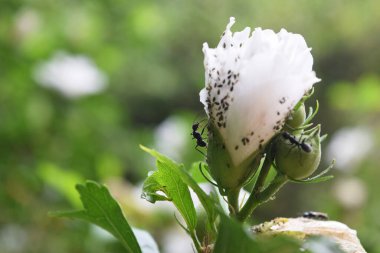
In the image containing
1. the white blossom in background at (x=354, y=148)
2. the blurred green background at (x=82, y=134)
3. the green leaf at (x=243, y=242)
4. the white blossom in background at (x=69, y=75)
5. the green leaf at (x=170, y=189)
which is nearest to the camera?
the green leaf at (x=243, y=242)

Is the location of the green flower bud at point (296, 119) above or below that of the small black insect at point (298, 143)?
above

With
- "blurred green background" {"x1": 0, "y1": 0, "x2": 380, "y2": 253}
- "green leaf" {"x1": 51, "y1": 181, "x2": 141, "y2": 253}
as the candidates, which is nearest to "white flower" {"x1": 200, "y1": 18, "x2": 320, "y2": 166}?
"green leaf" {"x1": 51, "y1": 181, "x2": 141, "y2": 253}

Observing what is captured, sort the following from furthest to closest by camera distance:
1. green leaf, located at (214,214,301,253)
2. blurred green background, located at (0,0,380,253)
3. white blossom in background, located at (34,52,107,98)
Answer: white blossom in background, located at (34,52,107,98), blurred green background, located at (0,0,380,253), green leaf, located at (214,214,301,253)

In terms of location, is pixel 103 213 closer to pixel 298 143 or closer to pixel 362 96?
pixel 298 143

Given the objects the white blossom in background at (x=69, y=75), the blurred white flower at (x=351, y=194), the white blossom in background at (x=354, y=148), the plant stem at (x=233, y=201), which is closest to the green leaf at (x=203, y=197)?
the plant stem at (x=233, y=201)

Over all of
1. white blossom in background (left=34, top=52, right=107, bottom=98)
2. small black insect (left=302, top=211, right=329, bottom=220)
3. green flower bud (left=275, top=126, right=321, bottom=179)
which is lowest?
green flower bud (left=275, top=126, right=321, bottom=179)

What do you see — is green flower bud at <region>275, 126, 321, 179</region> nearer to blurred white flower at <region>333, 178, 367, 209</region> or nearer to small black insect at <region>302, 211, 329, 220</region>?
small black insect at <region>302, 211, 329, 220</region>

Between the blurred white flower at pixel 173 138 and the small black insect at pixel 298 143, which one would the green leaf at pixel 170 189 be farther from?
the blurred white flower at pixel 173 138
